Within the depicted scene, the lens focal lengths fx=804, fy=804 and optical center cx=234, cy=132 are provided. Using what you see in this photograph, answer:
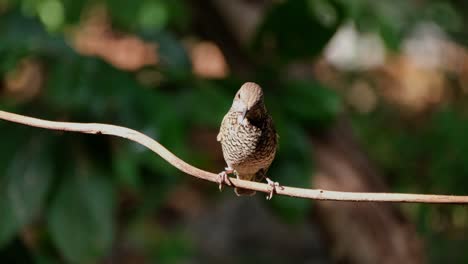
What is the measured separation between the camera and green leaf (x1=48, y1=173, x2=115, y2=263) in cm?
389

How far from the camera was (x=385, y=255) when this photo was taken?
504 cm

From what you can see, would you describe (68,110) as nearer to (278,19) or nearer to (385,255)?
(278,19)

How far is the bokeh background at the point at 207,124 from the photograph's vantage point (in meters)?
3.84

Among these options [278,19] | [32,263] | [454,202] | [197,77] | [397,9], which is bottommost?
[32,263]

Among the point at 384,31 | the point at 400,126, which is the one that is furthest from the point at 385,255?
the point at 400,126

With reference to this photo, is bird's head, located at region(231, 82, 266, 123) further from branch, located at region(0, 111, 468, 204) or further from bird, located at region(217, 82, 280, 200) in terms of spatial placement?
branch, located at region(0, 111, 468, 204)

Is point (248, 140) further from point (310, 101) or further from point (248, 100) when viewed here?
point (310, 101)

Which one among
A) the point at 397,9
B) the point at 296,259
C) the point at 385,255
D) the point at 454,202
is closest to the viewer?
the point at 454,202

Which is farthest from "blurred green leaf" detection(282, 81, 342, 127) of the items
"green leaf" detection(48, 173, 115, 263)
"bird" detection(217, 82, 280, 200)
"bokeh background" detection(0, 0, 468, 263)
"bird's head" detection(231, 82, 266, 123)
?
"bird's head" detection(231, 82, 266, 123)

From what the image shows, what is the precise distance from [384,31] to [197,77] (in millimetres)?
956

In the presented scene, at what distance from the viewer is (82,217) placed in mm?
3932

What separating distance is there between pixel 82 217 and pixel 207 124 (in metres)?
0.79

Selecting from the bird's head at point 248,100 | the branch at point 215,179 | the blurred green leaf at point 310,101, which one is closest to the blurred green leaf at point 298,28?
the blurred green leaf at point 310,101

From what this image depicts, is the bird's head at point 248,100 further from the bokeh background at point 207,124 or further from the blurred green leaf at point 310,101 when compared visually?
the blurred green leaf at point 310,101
